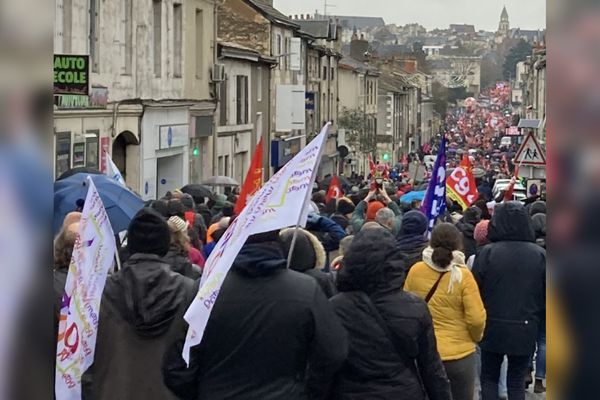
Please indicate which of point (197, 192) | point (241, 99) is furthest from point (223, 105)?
point (197, 192)

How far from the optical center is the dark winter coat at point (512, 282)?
7285 millimetres

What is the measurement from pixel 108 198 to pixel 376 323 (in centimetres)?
468

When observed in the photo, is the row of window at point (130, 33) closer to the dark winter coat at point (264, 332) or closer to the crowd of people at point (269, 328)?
the crowd of people at point (269, 328)

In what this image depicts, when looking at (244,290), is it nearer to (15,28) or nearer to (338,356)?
(338,356)

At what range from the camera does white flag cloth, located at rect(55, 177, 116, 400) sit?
4.36 meters

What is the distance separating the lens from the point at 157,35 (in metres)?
25.7

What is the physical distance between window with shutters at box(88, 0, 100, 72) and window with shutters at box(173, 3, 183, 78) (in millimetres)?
6329

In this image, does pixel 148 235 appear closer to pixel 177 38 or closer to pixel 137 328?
pixel 137 328

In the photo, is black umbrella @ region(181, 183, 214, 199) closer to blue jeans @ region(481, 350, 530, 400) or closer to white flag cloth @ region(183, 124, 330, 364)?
blue jeans @ region(481, 350, 530, 400)

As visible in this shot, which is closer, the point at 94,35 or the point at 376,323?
the point at 376,323

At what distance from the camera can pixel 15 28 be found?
70.3 inches

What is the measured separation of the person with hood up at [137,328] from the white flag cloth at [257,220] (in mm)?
351

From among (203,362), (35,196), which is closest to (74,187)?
(203,362)

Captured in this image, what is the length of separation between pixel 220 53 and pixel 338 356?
28.6 m
